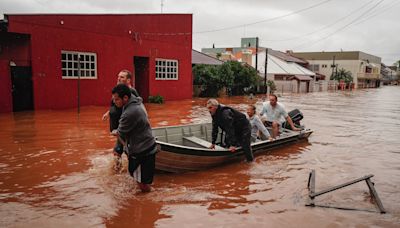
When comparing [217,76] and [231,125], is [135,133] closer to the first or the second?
[231,125]

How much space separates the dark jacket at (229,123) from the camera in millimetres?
7414

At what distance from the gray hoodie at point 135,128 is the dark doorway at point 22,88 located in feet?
39.0

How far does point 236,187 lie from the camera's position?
6.79m

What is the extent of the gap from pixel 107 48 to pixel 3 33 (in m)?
4.98

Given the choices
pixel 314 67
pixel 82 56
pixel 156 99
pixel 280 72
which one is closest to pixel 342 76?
pixel 314 67

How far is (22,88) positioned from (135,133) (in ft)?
39.8

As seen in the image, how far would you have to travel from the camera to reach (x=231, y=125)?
7410 millimetres

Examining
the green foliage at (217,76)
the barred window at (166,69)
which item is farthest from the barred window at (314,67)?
the barred window at (166,69)

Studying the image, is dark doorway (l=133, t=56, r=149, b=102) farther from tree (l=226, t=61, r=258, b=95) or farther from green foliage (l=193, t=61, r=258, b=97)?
tree (l=226, t=61, r=258, b=95)

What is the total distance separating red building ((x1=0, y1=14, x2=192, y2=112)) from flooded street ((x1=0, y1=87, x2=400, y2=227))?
4390 mm

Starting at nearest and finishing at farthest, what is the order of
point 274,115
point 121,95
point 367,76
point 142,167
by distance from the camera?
1. point 121,95
2. point 142,167
3. point 274,115
4. point 367,76

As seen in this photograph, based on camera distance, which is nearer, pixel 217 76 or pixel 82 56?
pixel 82 56

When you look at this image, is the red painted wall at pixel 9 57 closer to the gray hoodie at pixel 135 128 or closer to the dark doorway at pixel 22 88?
the dark doorway at pixel 22 88

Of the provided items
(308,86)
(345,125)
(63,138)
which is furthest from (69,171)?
(308,86)
